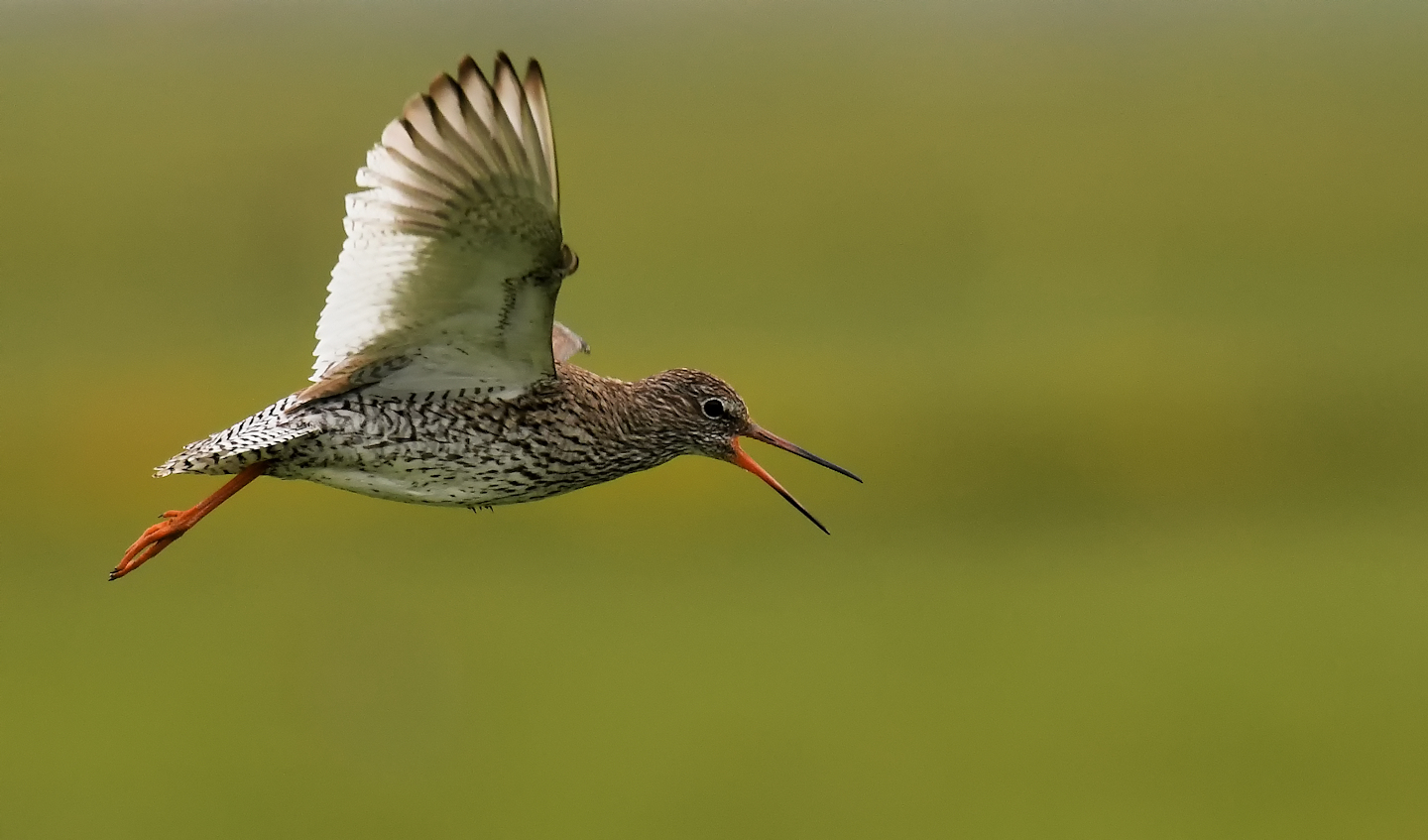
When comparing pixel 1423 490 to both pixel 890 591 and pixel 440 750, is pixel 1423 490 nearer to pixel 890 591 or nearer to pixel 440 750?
pixel 890 591

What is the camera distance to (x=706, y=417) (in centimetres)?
755

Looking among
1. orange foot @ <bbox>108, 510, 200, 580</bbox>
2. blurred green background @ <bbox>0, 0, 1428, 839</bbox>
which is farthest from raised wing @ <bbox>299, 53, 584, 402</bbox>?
blurred green background @ <bbox>0, 0, 1428, 839</bbox>

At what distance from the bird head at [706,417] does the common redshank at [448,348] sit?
0.19 meters

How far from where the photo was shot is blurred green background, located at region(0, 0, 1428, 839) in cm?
2278

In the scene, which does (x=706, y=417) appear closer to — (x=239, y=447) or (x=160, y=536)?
(x=239, y=447)

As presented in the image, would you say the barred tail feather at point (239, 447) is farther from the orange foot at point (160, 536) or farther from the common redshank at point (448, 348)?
the orange foot at point (160, 536)

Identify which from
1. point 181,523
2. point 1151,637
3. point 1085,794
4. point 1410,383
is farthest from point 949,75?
point 181,523

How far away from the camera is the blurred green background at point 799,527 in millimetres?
22781

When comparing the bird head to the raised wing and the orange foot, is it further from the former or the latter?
the orange foot

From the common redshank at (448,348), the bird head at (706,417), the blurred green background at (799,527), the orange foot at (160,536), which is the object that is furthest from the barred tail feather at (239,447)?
the blurred green background at (799,527)

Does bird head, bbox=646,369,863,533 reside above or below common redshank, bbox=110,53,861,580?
below

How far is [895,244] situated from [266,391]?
43.3 ft

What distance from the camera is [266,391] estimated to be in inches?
1016

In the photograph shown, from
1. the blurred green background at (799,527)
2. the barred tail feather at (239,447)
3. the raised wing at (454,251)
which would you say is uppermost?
the raised wing at (454,251)
